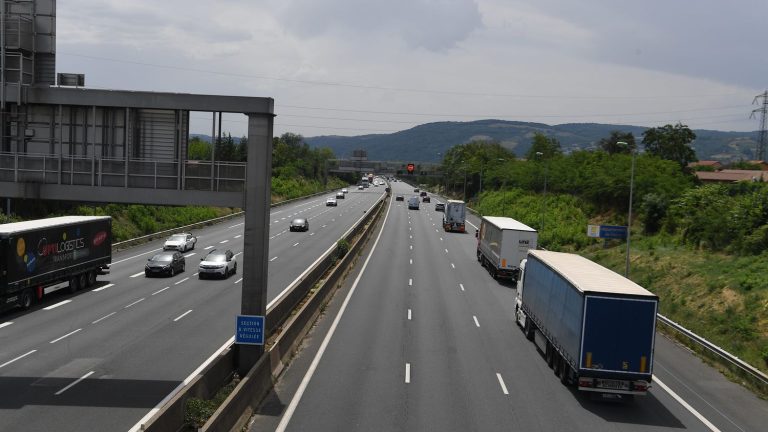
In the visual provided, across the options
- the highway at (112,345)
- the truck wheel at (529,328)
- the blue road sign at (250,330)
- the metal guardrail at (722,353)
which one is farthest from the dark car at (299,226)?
the blue road sign at (250,330)

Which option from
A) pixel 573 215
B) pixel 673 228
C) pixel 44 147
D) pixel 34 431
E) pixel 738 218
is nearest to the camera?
pixel 34 431

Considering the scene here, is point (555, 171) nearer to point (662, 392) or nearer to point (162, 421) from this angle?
point (662, 392)

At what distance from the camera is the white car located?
55.7 metres

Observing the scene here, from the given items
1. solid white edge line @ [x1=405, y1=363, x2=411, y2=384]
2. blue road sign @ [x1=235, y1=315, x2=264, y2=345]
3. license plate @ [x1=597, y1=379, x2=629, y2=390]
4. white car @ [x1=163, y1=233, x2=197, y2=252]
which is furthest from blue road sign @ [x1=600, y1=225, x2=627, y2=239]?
white car @ [x1=163, y1=233, x2=197, y2=252]

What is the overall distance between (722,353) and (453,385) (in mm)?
10280

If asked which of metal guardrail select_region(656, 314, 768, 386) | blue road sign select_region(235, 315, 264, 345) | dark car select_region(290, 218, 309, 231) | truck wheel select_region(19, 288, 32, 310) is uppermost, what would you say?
blue road sign select_region(235, 315, 264, 345)

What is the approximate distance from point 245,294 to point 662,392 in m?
13.1

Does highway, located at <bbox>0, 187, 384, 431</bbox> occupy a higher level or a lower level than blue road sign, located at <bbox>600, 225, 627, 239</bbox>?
lower

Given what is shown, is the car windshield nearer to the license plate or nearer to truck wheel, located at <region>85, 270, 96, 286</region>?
truck wheel, located at <region>85, 270, 96, 286</region>

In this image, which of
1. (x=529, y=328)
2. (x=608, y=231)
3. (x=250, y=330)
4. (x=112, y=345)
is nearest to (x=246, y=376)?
(x=250, y=330)

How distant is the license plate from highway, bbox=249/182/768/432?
665mm

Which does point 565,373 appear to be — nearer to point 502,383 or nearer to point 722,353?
point 502,383

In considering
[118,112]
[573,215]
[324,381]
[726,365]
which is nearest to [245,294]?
[324,381]

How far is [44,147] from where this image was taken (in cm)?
A: 2205
